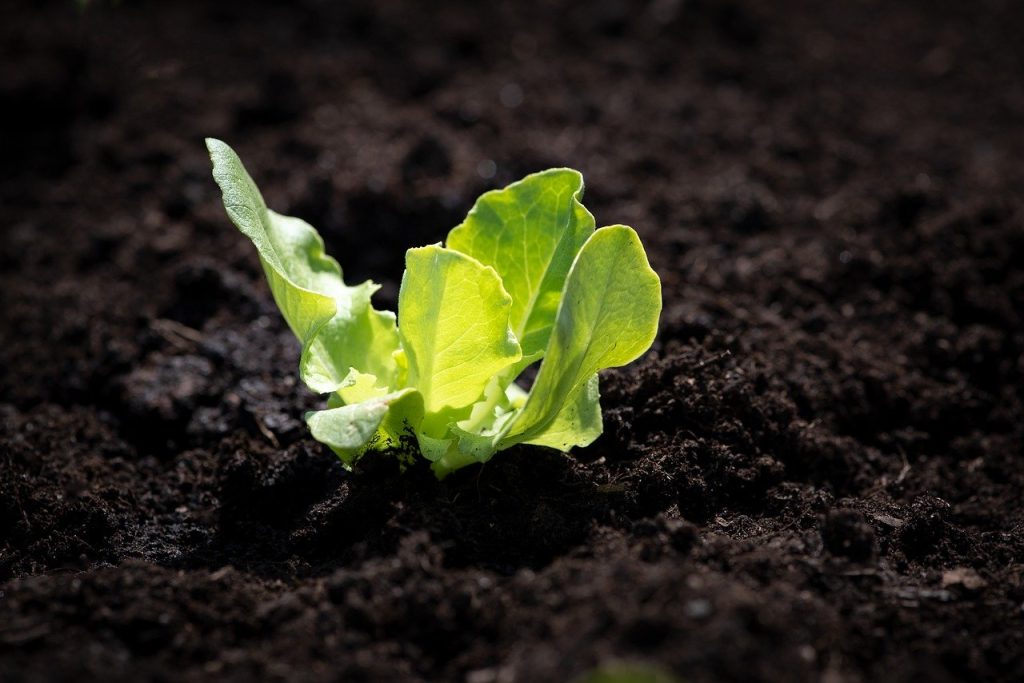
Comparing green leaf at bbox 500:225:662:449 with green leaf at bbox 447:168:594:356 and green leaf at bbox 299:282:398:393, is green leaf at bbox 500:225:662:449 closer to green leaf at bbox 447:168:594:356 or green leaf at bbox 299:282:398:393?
green leaf at bbox 447:168:594:356

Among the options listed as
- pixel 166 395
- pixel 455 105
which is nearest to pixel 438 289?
pixel 166 395

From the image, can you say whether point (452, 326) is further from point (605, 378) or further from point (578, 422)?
point (605, 378)

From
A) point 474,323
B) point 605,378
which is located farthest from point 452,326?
point 605,378

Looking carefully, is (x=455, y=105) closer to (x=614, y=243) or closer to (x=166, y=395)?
(x=166, y=395)

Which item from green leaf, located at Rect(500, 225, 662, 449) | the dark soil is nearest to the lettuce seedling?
green leaf, located at Rect(500, 225, 662, 449)

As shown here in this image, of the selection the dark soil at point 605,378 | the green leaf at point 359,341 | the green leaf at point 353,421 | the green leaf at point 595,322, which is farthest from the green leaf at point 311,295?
the green leaf at point 595,322

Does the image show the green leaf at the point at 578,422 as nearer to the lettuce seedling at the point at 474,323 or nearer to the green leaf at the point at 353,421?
the lettuce seedling at the point at 474,323
